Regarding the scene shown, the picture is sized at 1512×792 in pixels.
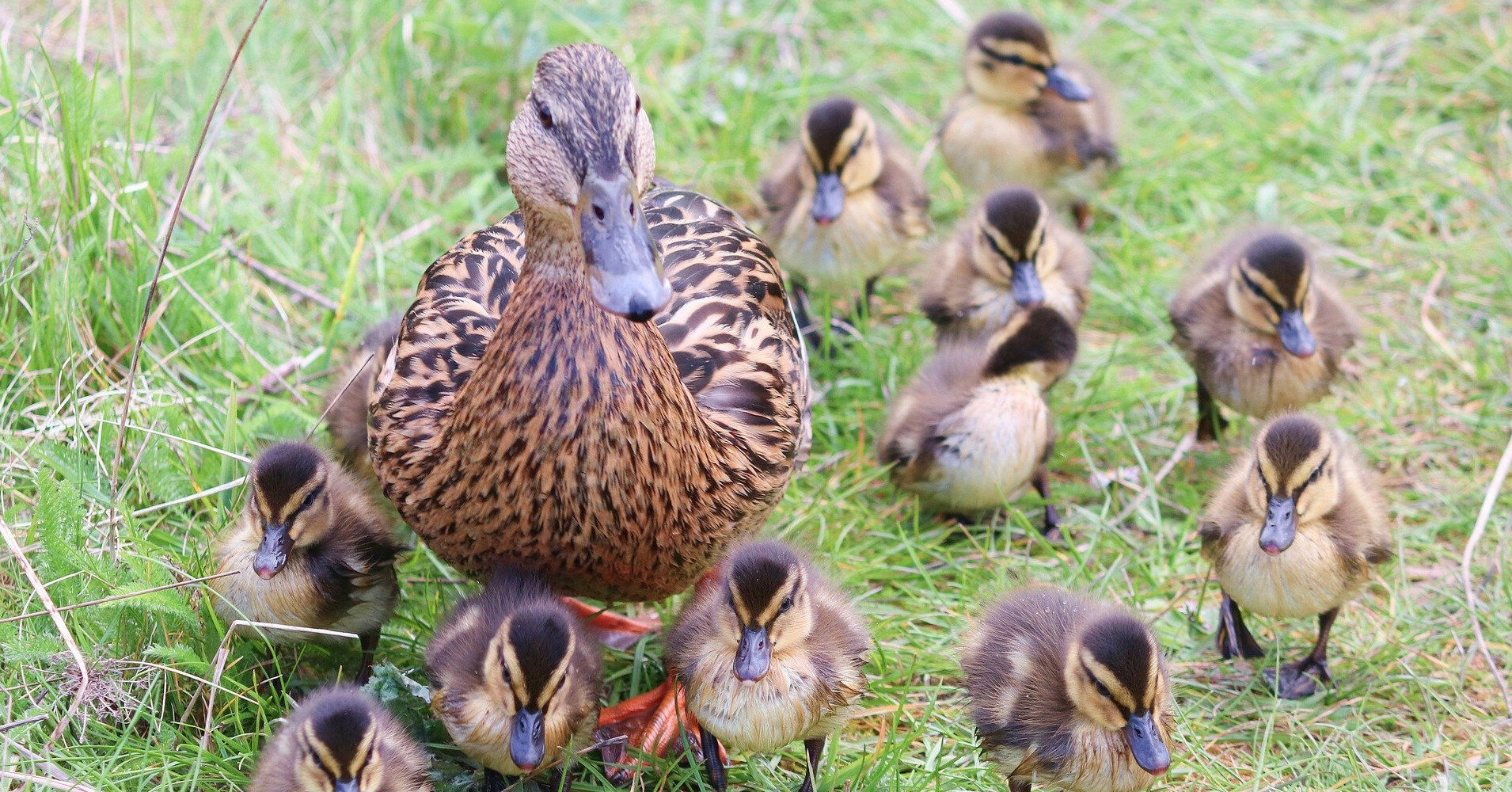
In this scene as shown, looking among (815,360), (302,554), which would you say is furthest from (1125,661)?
(815,360)

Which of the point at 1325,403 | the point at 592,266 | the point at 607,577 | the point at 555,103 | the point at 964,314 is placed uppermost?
the point at 555,103

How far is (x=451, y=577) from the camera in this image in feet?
11.6

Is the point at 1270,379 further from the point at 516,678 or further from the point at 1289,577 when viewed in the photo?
the point at 516,678

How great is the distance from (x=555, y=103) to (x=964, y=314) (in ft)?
6.08

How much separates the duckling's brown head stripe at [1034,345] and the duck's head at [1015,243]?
287 mm

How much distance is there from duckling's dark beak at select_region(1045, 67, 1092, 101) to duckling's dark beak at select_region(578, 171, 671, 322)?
107 inches

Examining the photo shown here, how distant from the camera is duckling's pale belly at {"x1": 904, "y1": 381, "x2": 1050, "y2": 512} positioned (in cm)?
372

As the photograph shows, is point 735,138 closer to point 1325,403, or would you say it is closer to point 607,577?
point 1325,403

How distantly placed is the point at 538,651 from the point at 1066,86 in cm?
309

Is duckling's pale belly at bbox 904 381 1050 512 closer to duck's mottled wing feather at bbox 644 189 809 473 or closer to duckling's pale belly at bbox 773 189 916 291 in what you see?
duck's mottled wing feather at bbox 644 189 809 473

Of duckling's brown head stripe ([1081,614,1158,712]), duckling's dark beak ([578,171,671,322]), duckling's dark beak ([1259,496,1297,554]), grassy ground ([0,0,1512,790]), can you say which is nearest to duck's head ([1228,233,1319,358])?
grassy ground ([0,0,1512,790])

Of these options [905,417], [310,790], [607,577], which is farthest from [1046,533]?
[310,790]

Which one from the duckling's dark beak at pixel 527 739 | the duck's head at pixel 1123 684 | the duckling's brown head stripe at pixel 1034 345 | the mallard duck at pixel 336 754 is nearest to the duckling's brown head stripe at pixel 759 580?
the duckling's dark beak at pixel 527 739

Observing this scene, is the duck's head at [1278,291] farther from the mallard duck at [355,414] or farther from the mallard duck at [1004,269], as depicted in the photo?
the mallard duck at [355,414]
